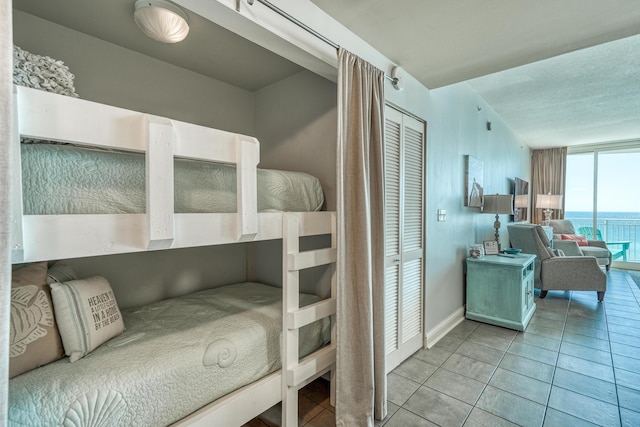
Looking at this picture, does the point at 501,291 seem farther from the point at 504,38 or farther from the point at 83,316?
the point at 83,316

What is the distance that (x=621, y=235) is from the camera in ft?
20.3

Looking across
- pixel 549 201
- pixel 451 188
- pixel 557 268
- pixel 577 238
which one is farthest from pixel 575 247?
pixel 451 188

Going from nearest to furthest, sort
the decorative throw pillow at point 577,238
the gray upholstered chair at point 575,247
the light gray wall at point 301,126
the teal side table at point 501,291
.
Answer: the light gray wall at point 301,126, the teal side table at point 501,291, the gray upholstered chair at point 575,247, the decorative throw pillow at point 577,238

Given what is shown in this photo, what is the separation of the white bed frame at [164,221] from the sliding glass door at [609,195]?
7.49 metres

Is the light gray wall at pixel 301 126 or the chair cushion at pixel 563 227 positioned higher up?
the light gray wall at pixel 301 126

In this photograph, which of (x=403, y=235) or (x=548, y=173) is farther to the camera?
(x=548, y=173)

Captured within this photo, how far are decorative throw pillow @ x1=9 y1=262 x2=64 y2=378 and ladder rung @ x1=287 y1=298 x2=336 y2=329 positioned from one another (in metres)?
0.97

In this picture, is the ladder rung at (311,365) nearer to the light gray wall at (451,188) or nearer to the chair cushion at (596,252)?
the light gray wall at (451,188)

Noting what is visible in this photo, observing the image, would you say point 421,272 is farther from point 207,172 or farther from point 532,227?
point 532,227

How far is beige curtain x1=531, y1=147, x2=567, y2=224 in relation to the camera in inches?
255

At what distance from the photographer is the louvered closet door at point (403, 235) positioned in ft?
6.97

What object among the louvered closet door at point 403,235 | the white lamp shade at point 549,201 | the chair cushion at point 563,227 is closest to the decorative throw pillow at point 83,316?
the louvered closet door at point 403,235

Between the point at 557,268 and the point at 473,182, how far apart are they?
1.78m

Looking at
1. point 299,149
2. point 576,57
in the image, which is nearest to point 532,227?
point 576,57
